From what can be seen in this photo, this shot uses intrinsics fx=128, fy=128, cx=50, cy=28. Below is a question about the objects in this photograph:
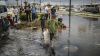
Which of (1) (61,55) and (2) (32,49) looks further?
(2) (32,49)

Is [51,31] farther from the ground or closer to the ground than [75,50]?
farther from the ground

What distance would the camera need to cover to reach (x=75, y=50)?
595 cm

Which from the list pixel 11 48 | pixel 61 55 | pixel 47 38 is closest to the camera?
pixel 61 55

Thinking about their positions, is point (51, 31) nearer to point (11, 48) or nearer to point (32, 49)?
point (32, 49)

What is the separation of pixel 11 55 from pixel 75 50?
9.44ft

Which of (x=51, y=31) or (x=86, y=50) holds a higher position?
(x=51, y=31)

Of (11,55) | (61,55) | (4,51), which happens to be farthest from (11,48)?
(61,55)

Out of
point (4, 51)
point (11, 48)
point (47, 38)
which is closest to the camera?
point (4, 51)

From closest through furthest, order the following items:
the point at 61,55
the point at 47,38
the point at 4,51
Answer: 1. the point at 61,55
2. the point at 4,51
3. the point at 47,38

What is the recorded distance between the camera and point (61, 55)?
17.6 ft

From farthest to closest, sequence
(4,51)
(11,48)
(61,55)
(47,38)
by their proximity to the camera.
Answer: (47,38)
(11,48)
(4,51)
(61,55)

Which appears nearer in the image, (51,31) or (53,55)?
(53,55)

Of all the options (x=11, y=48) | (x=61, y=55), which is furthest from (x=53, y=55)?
(x=11, y=48)

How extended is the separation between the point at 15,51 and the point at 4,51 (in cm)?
51
